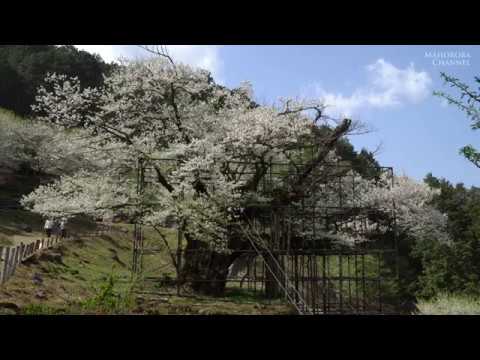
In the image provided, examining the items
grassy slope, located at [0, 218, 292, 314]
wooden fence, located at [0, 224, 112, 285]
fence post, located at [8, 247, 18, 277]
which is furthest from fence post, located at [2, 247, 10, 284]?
fence post, located at [8, 247, 18, 277]

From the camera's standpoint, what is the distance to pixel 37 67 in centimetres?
1755

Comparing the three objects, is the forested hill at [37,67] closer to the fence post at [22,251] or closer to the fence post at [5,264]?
the fence post at [22,251]

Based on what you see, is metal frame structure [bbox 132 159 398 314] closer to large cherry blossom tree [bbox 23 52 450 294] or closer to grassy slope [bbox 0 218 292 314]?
large cherry blossom tree [bbox 23 52 450 294]

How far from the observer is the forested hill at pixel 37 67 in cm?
1730

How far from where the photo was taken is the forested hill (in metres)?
17.3

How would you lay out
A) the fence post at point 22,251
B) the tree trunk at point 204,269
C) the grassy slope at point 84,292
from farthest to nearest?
1. the tree trunk at point 204,269
2. the fence post at point 22,251
3. the grassy slope at point 84,292

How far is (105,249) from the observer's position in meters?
11.4

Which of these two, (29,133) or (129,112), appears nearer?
(129,112)

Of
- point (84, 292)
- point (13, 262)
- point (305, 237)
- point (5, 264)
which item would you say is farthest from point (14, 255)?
point (305, 237)

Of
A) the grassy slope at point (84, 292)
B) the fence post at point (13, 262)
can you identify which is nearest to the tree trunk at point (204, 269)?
the grassy slope at point (84, 292)
